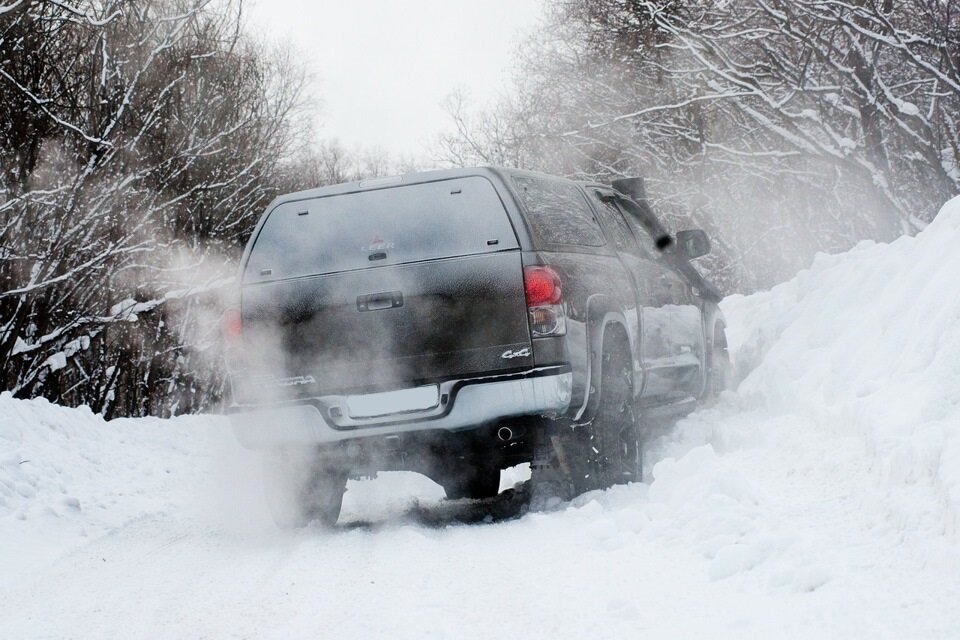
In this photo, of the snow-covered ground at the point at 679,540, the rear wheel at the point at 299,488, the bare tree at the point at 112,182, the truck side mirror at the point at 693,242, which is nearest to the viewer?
the snow-covered ground at the point at 679,540

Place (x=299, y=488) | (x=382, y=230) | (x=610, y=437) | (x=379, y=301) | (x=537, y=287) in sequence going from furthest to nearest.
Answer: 1. (x=610, y=437)
2. (x=299, y=488)
3. (x=382, y=230)
4. (x=379, y=301)
5. (x=537, y=287)

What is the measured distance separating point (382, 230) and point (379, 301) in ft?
1.50

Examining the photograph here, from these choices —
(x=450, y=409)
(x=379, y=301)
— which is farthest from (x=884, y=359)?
(x=379, y=301)

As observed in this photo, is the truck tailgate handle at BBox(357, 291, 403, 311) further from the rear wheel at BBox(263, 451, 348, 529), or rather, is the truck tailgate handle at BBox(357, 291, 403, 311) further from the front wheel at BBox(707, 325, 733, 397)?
the front wheel at BBox(707, 325, 733, 397)

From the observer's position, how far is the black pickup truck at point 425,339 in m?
5.86

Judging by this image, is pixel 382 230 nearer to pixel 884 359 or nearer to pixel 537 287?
pixel 537 287

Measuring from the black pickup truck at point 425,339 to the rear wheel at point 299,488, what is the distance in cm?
1

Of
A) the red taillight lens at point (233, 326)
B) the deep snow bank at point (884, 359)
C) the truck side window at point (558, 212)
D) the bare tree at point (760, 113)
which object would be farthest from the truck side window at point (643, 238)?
the bare tree at point (760, 113)

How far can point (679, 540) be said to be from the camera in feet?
16.0

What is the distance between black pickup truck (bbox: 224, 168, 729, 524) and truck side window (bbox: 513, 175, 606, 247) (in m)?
0.02

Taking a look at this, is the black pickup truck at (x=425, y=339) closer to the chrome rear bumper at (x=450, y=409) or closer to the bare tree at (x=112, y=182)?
the chrome rear bumper at (x=450, y=409)

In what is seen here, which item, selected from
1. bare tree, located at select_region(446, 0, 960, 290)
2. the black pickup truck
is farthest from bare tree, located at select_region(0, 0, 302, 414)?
the black pickup truck

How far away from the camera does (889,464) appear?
175 inches

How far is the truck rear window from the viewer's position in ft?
20.0
